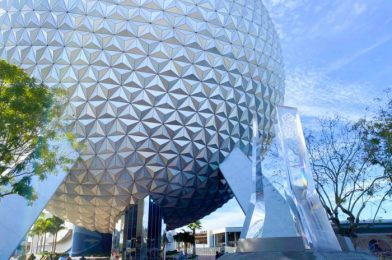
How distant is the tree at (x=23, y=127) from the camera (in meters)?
11.1

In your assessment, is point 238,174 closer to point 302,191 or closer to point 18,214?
point 302,191

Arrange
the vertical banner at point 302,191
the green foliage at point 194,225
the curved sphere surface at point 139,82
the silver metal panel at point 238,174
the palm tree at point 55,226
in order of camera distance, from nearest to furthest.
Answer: the vertical banner at point 302,191, the curved sphere surface at point 139,82, the silver metal panel at point 238,174, the palm tree at point 55,226, the green foliage at point 194,225

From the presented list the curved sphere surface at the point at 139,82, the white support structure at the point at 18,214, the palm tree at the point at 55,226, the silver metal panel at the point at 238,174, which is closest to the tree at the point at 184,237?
the palm tree at the point at 55,226

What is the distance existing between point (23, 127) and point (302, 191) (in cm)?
901

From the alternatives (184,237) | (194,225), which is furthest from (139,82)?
(194,225)

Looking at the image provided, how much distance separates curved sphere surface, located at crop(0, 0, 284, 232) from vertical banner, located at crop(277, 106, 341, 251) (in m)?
7.44

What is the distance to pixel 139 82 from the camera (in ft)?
57.0

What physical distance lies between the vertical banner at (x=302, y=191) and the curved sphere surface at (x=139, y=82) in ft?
24.4

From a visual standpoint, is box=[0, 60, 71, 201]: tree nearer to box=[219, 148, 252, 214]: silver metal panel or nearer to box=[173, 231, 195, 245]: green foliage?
box=[219, 148, 252, 214]: silver metal panel

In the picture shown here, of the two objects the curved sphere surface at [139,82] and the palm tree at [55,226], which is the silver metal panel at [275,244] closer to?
the curved sphere surface at [139,82]

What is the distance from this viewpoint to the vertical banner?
957cm

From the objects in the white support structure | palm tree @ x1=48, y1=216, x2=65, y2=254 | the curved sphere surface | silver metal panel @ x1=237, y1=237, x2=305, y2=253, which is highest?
the curved sphere surface

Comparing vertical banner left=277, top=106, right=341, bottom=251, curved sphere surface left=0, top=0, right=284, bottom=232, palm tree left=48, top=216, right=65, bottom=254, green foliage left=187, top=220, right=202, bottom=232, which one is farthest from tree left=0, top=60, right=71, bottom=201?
green foliage left=187, top=220, right=202, bottom=232

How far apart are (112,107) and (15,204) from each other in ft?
19.6
